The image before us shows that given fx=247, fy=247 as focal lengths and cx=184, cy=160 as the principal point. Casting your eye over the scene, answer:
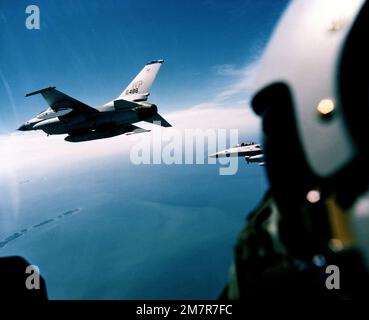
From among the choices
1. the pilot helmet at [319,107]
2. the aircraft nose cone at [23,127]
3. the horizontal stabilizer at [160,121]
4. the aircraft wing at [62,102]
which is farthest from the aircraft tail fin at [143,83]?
the pilot helmet at [319,107]

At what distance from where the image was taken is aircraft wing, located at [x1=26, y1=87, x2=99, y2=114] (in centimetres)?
574

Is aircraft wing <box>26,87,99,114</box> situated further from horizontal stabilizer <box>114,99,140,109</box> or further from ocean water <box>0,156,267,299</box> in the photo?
ocean water <box>0,156,267,299</box>

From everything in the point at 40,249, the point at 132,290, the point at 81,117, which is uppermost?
the point at 81,117

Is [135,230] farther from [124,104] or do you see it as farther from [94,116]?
[124,104]

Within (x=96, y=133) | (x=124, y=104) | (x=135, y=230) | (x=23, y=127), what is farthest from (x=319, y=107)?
(x=135, y=230)

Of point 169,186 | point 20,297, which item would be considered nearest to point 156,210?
point 169,186

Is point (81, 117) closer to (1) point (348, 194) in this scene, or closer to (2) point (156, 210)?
(1) point (348, 194)

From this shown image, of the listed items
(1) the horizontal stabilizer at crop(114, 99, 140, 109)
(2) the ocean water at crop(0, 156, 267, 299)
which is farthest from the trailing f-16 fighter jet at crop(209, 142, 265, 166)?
(1) the horizontal stabilizer at crop(114, 99, 140, 109)

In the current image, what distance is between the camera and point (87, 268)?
1882 inches

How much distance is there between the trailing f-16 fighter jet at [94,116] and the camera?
19.7 ft

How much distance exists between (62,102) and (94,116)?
2.78 feet

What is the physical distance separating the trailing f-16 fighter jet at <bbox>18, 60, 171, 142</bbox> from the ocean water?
9.25 m
